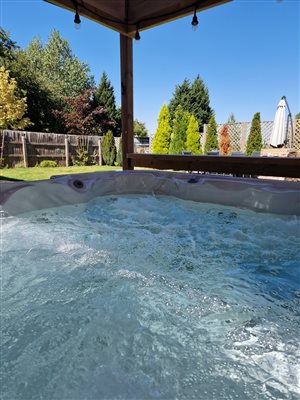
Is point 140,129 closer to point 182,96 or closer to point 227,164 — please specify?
point 182,96

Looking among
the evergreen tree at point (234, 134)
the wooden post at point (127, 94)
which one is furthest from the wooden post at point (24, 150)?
the evergreen tree at point (234, 134)

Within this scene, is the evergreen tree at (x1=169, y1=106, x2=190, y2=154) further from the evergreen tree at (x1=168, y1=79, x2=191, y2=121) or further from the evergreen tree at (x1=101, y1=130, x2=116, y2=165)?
the evergreen tree at (x1=168, y1=79, x2=191, y2=121)

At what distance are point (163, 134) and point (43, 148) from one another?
3.54m

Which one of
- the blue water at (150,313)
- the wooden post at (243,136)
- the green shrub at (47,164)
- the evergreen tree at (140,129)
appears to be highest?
the evergreen tree at (140,129)

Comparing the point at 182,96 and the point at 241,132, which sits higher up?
the point at 182,96

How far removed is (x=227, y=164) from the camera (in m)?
2.74

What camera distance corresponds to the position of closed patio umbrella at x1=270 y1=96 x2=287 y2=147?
5027 millimetres

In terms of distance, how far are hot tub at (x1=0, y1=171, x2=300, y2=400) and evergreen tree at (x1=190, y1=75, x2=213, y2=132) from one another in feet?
46.2

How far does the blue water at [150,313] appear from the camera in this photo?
Answer: 0.64 m

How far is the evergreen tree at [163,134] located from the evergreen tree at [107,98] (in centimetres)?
549

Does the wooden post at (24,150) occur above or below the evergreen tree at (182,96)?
below

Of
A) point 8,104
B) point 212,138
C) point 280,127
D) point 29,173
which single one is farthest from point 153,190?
point 8,104

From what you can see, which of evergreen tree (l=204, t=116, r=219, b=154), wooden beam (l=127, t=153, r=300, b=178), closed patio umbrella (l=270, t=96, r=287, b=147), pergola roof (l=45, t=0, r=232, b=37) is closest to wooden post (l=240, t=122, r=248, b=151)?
evergreen tree (l=204, t=116, r=219, b=154)

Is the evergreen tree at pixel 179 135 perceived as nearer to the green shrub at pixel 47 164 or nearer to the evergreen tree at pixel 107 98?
the green shrub at pixel 47 164
